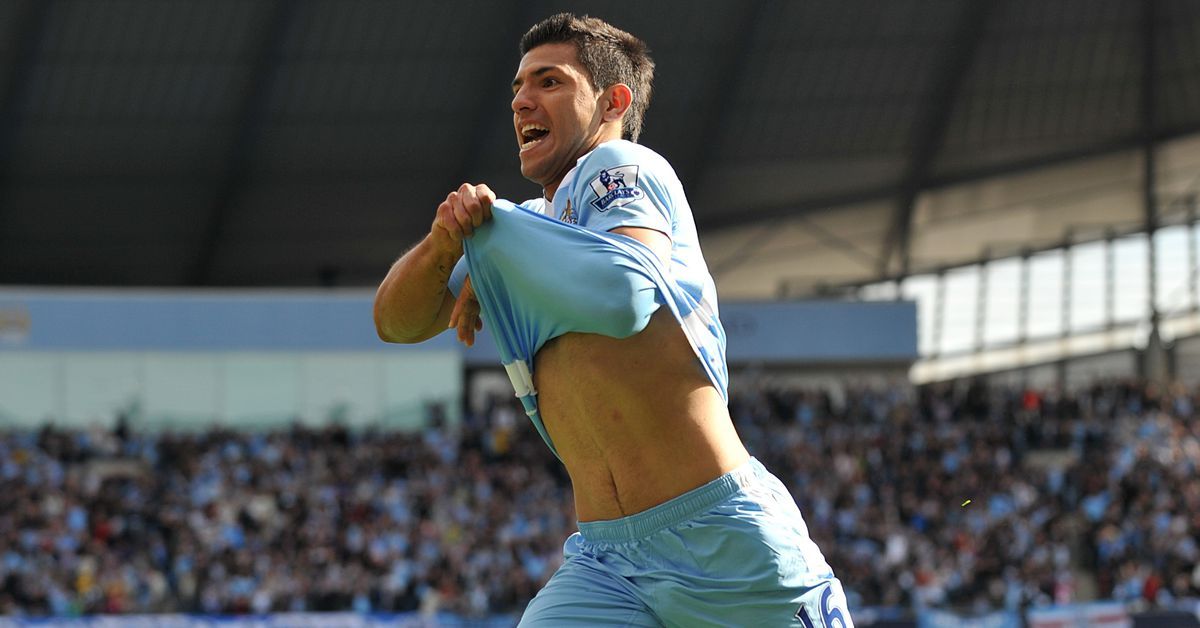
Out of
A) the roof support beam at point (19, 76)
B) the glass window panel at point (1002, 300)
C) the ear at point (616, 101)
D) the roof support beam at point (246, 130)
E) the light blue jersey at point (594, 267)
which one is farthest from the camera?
the glass window panel at point (1002, 300)

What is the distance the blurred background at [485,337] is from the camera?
27406 mm

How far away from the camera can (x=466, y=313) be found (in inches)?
166

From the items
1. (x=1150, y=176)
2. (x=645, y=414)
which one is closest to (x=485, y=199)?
(x=645, y=414)

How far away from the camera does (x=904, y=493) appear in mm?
31016

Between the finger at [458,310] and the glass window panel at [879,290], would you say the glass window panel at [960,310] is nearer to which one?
the glass window panel at [879,290]

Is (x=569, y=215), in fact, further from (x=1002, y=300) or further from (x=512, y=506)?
(x=1002, y=300)

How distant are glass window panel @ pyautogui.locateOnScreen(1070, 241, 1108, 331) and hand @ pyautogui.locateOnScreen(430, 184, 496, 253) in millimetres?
46453

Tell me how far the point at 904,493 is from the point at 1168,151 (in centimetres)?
1882

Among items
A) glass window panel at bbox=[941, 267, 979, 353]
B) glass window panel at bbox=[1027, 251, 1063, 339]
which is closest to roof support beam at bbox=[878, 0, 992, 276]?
glass window panel at bbox=[941, 267, 979, 353]

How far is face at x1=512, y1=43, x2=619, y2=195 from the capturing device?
4215 millimetres

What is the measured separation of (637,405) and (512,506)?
26.4 meters

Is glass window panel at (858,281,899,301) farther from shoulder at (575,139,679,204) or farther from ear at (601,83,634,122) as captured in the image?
shoulder at (575,139,679,204)

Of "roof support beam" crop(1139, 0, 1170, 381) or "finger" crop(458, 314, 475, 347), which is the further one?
"roof support beam" crop(1139, 0, 1170, 381)

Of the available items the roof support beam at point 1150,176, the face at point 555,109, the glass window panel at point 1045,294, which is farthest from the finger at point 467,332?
the glass window panel at point 1045,294
